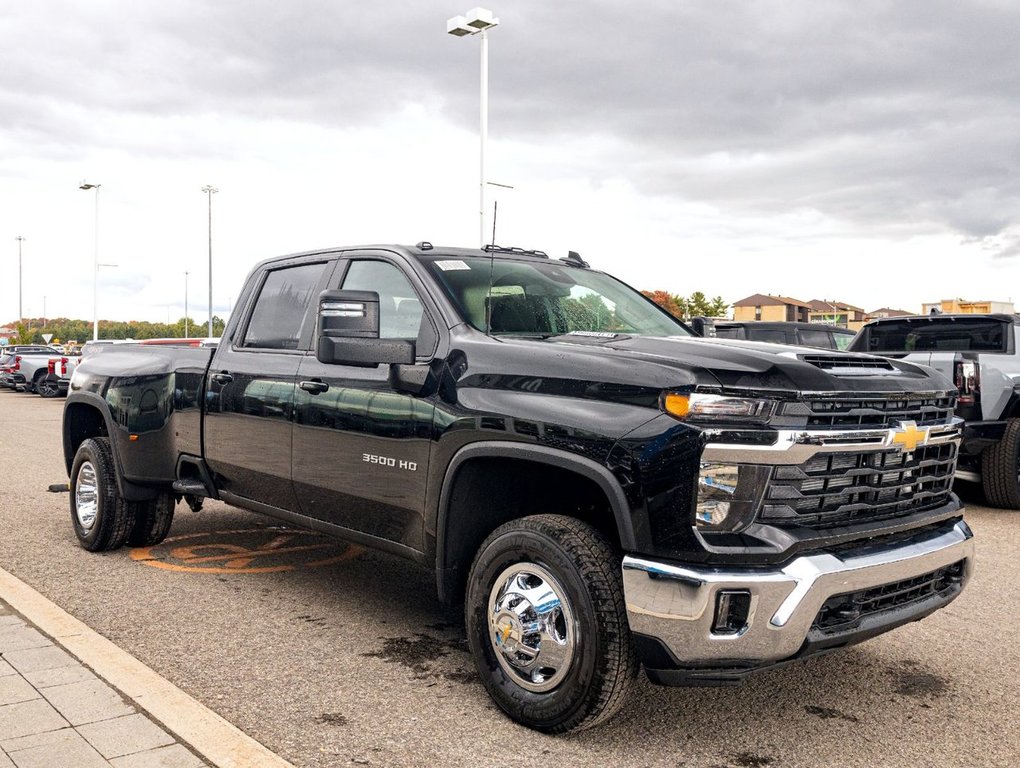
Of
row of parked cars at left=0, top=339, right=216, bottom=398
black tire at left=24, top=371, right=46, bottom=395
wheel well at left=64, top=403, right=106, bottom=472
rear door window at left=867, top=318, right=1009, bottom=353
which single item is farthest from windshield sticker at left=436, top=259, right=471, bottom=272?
black tire at left=24, top=371, right=46, bottom=395

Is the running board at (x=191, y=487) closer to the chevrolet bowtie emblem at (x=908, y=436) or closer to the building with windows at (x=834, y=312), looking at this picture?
the chevrolet bowtie emblem at (x=908, y=436)

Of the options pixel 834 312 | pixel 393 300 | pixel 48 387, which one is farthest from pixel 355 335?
pixel 834 312

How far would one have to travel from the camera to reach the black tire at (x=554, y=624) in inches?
137

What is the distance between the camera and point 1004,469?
8812 mm

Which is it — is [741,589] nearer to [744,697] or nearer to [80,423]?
[744,697]

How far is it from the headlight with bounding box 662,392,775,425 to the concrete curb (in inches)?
71.5

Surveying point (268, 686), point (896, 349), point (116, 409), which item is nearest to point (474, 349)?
point (268, 686)

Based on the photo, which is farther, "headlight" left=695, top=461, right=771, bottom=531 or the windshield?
the windshield

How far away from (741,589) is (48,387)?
1156 inches

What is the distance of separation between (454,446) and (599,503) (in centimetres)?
64

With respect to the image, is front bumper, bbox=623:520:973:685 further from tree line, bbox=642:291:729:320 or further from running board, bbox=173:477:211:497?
tree line, bbox=642:291:729:320

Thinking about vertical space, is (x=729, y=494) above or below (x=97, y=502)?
above

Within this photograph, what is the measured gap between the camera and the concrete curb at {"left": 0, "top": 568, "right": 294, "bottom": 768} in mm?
3430

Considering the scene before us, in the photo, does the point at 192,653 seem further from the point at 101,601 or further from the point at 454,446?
the point at 454,446
